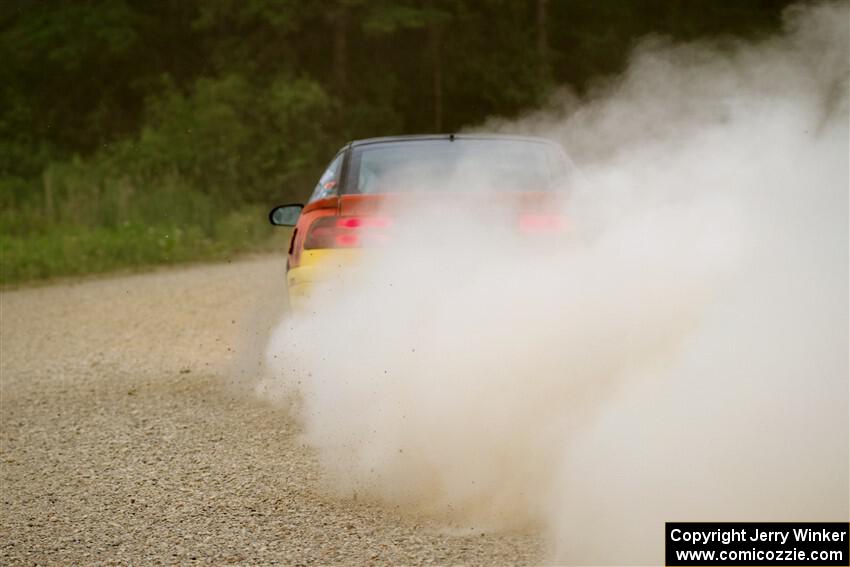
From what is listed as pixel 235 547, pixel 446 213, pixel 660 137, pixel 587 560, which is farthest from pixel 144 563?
pixel 660 137

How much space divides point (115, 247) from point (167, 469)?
13.2 meters

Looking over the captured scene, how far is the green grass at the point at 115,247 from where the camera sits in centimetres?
1688

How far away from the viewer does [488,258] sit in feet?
19.0

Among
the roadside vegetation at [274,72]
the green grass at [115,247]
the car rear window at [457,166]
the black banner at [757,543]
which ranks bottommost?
the green grass at [115,247]

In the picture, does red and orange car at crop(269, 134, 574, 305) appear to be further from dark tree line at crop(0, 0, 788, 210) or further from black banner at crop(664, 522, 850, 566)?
dark tree line at crop(0, 0, 788, 210)

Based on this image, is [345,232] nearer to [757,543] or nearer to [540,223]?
[540,223]

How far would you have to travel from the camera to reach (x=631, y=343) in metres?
4.87

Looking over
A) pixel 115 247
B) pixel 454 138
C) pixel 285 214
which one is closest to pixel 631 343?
pixel 454 138

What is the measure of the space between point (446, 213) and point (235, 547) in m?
2.22

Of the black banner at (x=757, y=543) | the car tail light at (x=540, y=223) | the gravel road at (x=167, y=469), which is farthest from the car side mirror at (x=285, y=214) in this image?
the black banner at (x=757, y=543)

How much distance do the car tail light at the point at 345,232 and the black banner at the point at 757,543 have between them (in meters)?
2.70

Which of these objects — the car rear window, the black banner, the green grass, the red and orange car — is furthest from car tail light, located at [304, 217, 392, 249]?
the green grass

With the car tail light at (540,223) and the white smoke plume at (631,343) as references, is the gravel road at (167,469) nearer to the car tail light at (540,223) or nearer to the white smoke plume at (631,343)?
the white smoke plume at (631,343)

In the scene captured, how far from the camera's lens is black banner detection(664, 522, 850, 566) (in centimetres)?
388
